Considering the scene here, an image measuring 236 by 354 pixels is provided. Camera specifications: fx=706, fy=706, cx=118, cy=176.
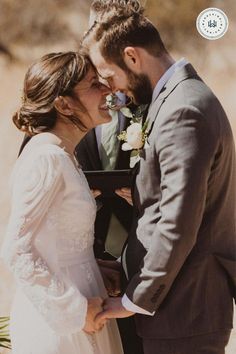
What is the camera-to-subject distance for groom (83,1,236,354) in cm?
213

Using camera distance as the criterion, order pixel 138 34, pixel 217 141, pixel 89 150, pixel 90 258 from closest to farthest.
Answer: pixel 217 141, pixel 138 34, pixel 90 258, pixel 89 150

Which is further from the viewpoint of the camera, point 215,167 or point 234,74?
point 234,74

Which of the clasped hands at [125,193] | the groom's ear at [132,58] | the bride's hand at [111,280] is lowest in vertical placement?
the bride's hand at [111,280]

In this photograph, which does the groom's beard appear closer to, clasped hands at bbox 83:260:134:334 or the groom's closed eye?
the groom's closed eye

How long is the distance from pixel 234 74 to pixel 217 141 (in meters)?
2.53

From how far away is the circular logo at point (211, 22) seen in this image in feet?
14.5

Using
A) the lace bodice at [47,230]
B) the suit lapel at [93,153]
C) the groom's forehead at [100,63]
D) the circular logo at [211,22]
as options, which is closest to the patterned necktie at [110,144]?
the suit lapel at [93,153]

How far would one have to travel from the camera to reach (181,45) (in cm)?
463

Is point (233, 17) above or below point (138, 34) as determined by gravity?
below

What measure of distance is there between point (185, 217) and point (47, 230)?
18.1 inches

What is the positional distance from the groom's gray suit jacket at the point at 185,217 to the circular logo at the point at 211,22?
2234 mm

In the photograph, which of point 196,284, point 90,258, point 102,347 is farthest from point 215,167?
point 102,347

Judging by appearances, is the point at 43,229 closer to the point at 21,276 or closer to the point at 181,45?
the point at 21,276

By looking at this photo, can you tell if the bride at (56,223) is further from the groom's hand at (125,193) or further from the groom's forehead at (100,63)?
the groom's hand at (125,193)
